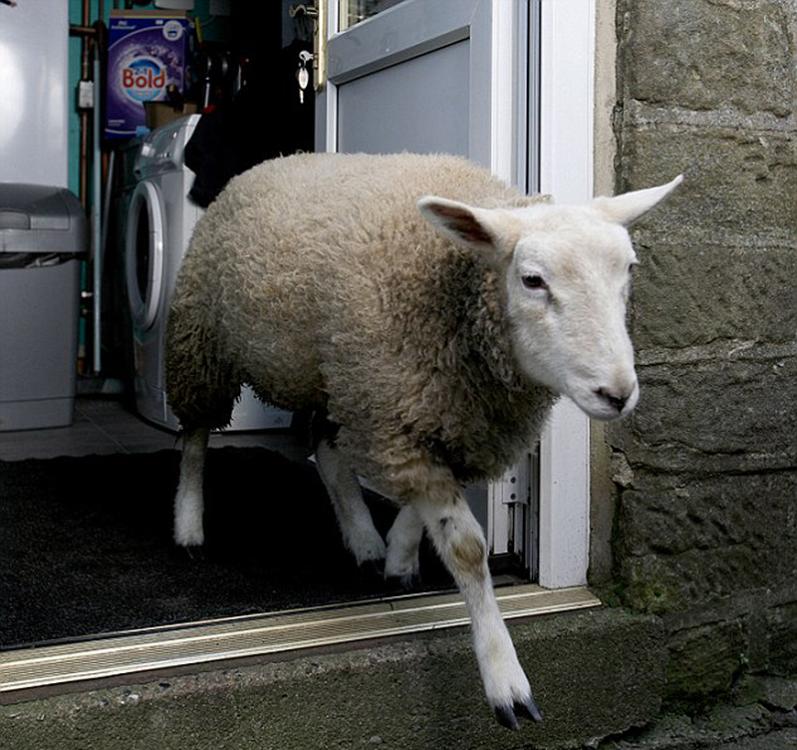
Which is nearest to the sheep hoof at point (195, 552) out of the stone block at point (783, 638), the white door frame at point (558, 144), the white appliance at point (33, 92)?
the white door frame at point (558, 144)

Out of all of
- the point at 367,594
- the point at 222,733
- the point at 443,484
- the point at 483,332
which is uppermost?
the point at 483,332

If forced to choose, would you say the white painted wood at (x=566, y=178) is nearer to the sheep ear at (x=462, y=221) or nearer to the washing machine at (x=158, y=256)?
the sheep ear at (x=462, y=221)

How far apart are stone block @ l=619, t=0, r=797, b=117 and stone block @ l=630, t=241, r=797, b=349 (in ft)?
1.13

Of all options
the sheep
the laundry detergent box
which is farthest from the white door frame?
the laundry detergent box

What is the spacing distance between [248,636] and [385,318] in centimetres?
71

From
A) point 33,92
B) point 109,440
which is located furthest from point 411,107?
point 33,92

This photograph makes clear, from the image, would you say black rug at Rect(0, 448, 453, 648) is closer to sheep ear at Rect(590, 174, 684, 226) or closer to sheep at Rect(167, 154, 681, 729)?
sheep at Rect(167, 154, 681, 729)

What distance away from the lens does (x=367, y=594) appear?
2.47m

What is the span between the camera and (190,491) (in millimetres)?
2799

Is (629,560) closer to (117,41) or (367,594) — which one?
(367,594)

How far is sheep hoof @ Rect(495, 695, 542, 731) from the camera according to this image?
1.93m

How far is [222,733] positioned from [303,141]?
2.79 metres

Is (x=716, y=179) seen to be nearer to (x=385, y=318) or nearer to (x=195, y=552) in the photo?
(x=385, y=318)

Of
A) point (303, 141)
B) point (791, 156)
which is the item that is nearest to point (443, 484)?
point (791, 156)
